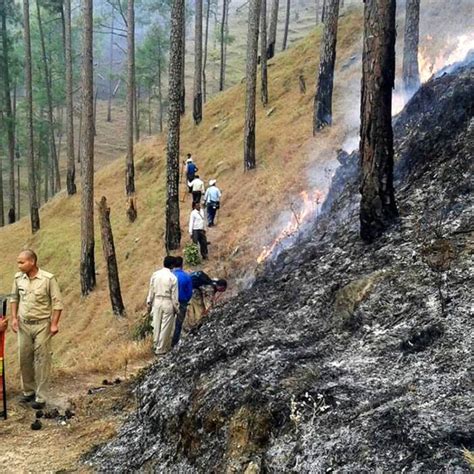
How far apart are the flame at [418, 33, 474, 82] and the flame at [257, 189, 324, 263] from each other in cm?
579

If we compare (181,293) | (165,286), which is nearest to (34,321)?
(165,286)

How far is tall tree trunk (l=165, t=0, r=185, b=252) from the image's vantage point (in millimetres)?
13891

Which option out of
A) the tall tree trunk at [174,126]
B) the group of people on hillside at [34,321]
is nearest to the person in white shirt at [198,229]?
the tall tree trunk at [174,126]

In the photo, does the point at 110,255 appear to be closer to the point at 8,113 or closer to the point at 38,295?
the point at 38,295

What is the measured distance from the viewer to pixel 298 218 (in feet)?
40.3

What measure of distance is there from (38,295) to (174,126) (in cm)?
867

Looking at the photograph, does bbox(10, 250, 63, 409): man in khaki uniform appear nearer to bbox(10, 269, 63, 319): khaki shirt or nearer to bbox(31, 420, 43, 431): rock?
bbox(10, 269, 63, 319): khaki shirt

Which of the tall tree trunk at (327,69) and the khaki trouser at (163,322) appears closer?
the khaki trouser at (163,322)

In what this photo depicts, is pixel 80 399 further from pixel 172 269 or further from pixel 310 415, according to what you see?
pixel 310 415

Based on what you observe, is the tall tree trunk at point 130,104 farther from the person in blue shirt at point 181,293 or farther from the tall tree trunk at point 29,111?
the person in blue shirt at point 181,293

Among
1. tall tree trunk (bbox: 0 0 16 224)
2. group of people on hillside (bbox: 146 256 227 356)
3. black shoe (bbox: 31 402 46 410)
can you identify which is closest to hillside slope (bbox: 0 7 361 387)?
group of people on hillside (bbox: 146 256 227 356)

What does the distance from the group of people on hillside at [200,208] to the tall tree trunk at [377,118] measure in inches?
291

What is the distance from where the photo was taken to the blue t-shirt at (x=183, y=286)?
9.51 m

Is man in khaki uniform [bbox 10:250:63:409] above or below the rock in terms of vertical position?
above
